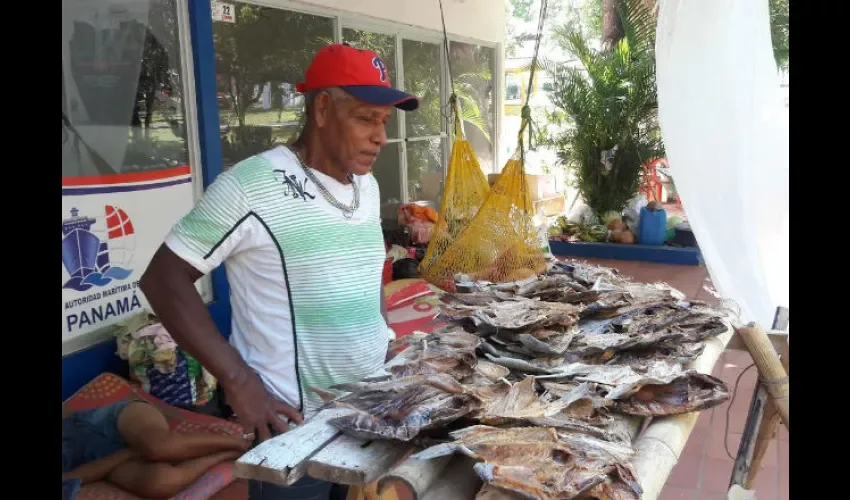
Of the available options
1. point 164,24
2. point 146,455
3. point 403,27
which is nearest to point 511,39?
point 403,27

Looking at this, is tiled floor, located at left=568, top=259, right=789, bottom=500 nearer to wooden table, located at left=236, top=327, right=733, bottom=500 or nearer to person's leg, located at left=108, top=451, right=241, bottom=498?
wooden table, located at left=236, top=327, right=733, bottom=500

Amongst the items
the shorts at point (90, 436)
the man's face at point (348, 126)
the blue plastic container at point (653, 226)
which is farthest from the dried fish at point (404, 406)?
the blue plastic container at point (653, 226)

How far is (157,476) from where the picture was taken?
3.04 m

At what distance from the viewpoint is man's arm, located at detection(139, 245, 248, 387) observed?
177 cm

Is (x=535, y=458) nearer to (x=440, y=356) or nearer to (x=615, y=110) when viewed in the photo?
(x=440, y=356)

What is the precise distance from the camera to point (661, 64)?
3.43m

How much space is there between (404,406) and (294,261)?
1.78ft

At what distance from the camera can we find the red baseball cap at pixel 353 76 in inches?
77.1

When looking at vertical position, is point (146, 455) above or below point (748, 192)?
below

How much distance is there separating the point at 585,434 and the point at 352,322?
76cm

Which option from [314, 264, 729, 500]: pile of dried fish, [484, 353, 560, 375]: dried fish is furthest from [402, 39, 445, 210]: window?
[484, 353, 560, 375]: dried fish

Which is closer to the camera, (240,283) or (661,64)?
(240,283)

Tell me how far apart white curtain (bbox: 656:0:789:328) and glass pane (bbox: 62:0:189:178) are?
10.1 feet
